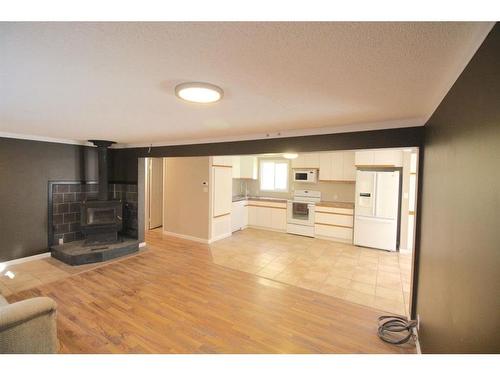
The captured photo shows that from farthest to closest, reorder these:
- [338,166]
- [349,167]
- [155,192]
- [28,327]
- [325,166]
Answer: [155,192], [325,166], [338,166], [349,167], [28,327]

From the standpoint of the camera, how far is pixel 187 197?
5.43 meters

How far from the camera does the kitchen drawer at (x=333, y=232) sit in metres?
5.26

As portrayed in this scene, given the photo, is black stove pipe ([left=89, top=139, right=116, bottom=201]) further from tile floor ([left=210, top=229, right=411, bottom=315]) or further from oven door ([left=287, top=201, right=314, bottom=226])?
oven door ([left=287, top=201, right=314, bottom=226])

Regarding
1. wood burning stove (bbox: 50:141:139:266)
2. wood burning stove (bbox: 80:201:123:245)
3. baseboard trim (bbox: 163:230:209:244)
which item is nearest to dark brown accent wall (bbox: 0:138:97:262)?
wood burning stove (bbox: 50:141:139:266)

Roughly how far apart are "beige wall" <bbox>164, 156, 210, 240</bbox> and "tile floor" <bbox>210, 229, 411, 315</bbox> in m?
0.70

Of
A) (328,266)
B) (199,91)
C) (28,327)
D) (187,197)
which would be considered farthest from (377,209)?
(28,327)

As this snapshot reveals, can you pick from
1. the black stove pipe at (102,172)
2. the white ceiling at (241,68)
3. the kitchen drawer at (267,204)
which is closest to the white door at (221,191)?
the kitchen drawer at (267,204)

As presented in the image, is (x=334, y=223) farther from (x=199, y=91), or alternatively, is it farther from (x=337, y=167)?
(x=199, y=91)

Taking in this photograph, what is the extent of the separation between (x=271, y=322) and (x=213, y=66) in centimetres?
242

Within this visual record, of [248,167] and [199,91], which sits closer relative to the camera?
[199,91]

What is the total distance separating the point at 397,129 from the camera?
2.32 metres

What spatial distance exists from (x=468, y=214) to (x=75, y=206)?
546 centimetres

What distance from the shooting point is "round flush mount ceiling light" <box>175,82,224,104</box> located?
147cm
